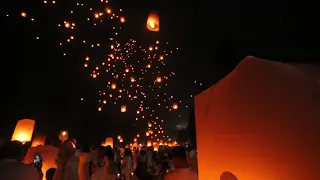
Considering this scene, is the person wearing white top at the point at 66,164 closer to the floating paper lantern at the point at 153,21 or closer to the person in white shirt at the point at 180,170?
the person in white shirt at the point at 180,170

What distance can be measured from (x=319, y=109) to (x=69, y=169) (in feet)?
13.4

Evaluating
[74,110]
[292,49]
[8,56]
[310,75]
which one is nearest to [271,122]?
[310,75]

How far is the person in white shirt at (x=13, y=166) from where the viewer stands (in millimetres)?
2744

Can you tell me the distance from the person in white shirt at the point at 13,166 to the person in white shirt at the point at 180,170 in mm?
1692

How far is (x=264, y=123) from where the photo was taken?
5.16ft

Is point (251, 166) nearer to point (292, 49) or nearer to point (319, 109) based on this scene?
point (319, 109)

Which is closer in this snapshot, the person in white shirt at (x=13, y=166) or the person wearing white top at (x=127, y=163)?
the person in white shirt at (x=13, y=166)

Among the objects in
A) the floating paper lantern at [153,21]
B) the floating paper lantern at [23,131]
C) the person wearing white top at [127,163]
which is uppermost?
the floating paper lantern at [153,21]

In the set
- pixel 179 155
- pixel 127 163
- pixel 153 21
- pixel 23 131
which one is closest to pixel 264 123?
pixel 179 155

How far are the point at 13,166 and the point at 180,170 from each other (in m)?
2.01

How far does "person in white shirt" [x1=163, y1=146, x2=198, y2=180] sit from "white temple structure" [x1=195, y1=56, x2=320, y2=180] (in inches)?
32.5

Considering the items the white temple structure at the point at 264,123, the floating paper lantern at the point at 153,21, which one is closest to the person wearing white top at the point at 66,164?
the floating paper lantern at the point at 153,21

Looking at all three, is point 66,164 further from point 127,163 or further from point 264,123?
point 127,163

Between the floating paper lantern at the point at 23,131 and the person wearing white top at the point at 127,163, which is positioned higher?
the floating paper lantern at the point at 23,131
